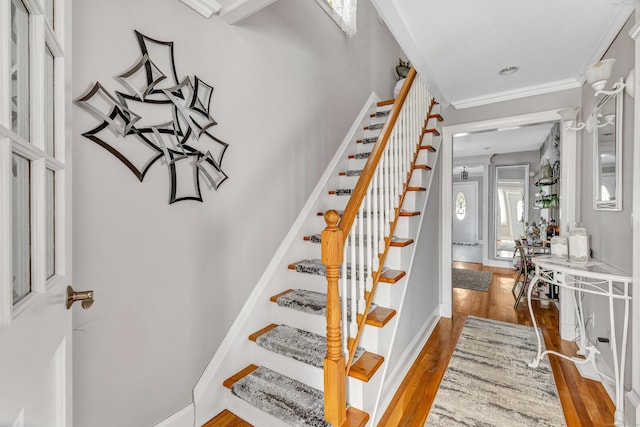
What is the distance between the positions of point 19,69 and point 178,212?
111 centimetres

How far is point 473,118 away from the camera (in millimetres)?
3271

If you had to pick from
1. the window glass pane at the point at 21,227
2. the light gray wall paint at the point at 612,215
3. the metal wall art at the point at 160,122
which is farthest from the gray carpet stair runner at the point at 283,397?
the light gray wall paint at the point at 612,215

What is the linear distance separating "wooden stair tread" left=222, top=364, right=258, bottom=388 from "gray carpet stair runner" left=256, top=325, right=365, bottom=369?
7.4 inches

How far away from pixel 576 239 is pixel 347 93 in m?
2.49

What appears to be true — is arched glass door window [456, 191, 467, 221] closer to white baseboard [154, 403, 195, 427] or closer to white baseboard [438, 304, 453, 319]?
white baseboard [438, 304, 453, 319]

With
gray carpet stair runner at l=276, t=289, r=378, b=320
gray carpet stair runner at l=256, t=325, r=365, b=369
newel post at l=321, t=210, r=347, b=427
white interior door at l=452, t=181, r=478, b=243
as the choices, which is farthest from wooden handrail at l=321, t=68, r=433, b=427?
white interior door at l=452, t=181, r=478, b=243

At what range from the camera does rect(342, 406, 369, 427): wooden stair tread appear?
146cm

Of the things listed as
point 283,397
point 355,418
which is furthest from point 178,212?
point 355,418

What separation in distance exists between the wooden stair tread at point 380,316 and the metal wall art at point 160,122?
124 centimetres

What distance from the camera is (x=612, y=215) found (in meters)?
1.97

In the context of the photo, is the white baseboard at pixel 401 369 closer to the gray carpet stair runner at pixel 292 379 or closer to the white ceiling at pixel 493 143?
the gray carpet stair runner at pixel 292 379

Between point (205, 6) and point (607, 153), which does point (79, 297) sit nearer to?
point (205, 6)

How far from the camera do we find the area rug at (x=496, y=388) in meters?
1.79

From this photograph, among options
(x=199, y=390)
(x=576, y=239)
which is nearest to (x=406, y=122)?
(x=576, y=239)
